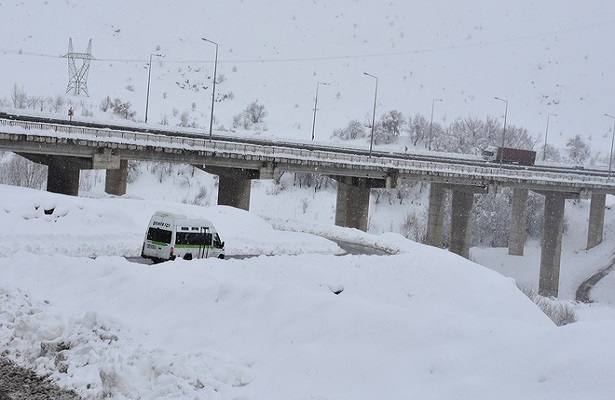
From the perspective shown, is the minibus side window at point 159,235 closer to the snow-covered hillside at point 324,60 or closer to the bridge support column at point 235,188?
the bridge support column at point 235,188

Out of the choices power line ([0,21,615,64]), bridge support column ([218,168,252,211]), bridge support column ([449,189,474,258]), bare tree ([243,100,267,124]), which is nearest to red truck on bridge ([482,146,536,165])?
bridge support column ([449,189,474,258])

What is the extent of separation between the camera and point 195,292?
695 inches

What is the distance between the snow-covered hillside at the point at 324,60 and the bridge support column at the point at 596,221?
103 feet

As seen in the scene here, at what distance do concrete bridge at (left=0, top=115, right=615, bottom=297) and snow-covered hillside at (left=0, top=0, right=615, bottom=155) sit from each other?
108ft

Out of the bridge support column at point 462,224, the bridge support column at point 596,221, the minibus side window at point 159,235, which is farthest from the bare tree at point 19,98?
the bridge support column at point 596,221

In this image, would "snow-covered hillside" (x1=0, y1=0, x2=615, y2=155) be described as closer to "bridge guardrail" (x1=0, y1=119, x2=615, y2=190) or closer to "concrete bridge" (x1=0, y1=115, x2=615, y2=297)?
"concrete bridge" (x1=0, y1=115, x2=615, y2=297)

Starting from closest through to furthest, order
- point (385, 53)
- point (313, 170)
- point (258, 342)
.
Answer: point (258, 342) < point (313, 170) < point (385, 53)

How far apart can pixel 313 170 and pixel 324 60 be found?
7368 cm

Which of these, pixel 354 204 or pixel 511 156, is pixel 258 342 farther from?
pixel 511 156

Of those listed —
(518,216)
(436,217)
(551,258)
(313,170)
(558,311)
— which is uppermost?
(313,170)

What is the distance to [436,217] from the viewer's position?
68.4 meters

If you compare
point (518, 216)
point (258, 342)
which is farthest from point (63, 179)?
point (518, 216)

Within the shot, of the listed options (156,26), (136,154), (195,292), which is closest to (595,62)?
(156,26)

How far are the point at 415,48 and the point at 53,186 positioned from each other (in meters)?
98.8
